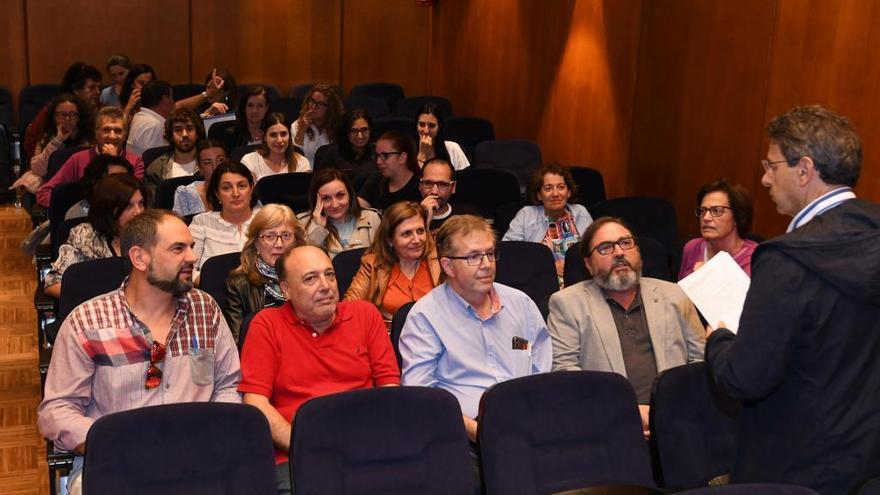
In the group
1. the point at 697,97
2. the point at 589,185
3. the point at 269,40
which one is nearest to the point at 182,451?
the point at 589,185

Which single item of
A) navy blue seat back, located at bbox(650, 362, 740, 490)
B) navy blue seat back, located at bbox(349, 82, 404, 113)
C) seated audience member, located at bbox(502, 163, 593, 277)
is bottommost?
navy blue seat back, located at bbox(650, 362, 740, 490)

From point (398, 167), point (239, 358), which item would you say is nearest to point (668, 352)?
point (239, 358)

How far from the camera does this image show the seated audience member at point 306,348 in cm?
358

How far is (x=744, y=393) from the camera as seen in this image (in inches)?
99.3

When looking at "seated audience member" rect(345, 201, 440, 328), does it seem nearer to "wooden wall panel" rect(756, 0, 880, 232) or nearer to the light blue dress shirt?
the light blue dress shirt

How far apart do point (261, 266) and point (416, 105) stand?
6802 millimetres

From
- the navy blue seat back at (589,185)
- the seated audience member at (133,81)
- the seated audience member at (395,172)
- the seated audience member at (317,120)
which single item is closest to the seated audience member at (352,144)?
the seated audience member at (317,120)

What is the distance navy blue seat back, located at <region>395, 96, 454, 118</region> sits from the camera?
11.0 m

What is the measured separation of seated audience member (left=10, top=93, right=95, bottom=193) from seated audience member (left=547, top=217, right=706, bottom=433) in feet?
15.7

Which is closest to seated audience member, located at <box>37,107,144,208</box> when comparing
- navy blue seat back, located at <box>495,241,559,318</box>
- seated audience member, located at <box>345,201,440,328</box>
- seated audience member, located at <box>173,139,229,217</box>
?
seated audience member, located at <box>173,139,229,217</box>

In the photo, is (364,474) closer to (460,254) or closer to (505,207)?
(460,254)

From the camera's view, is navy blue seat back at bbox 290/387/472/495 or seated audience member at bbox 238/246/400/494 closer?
navy blue seat back at bbox 290/387/472/495

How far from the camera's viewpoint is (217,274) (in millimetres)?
4629

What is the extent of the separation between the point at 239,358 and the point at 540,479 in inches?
48.3
